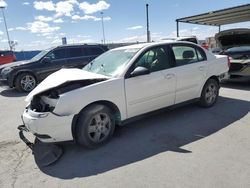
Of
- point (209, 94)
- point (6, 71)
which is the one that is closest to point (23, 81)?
point (6, 71)

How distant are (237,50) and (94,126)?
6975mm

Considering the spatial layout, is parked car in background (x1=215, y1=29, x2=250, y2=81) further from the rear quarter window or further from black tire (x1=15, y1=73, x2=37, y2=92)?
black tire (x1=15, y1=73, x2=37, y2=92)

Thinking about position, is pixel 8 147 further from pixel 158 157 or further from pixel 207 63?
pixel 207 63

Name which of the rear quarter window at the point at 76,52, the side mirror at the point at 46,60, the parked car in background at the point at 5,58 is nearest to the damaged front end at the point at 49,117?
the side mirror at the point at 46,60

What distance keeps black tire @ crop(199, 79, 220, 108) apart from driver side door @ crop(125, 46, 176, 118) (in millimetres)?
1069

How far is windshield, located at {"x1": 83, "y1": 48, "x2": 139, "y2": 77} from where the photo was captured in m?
4.50

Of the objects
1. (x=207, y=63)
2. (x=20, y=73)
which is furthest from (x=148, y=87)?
(x=20, y=73)

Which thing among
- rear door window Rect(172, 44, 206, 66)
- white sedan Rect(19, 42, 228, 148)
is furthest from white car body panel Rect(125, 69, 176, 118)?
rear door window Rect(172, 44, 206, 66)

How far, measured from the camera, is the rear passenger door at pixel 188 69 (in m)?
5.12

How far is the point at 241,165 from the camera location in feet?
10.9

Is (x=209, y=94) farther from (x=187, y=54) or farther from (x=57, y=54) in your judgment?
(x=57, y=54)

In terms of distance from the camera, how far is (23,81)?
966 centimetres

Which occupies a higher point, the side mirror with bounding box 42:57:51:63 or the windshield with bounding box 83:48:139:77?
the windshield with bounding box 83:48:139:77

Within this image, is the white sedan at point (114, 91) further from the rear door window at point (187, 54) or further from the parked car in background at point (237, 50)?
the parked car in background at point (237, 50)
